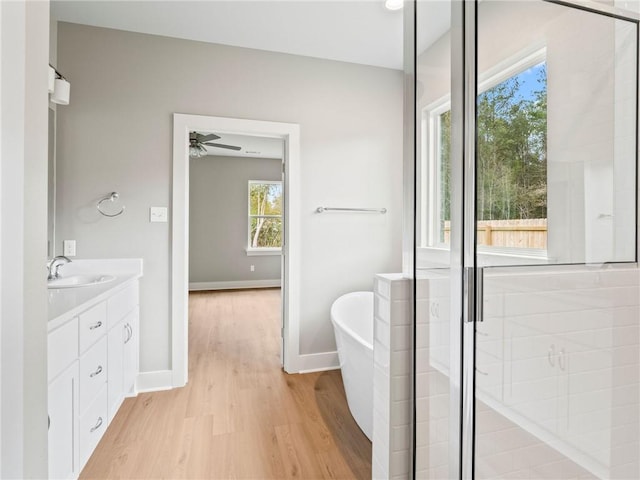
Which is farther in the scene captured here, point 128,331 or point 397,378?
point 128,331

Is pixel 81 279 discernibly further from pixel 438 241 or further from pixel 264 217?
pixel 264 217

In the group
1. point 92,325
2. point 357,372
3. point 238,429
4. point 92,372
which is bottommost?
point 238,429

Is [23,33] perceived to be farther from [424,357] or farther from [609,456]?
[609,456]

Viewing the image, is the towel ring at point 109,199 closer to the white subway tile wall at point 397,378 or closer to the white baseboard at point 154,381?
the white baseboard at point 154,381

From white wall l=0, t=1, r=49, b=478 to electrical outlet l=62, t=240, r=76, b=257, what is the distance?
6.73ft

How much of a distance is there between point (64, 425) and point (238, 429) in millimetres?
914

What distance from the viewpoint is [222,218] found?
6.42m

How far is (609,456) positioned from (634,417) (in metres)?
0.14

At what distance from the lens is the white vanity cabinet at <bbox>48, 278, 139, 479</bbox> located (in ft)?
4.22

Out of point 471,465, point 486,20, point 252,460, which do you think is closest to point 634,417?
point 471,465

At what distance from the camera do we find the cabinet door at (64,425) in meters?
1.25

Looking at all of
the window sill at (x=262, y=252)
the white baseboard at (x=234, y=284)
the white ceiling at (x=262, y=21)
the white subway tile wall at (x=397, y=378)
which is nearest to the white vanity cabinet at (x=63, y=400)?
the white subway tile wall at (x=397, y=378)

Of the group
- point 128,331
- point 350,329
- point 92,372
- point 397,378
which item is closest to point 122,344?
point 128,331

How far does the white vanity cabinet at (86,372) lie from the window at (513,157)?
1.54m
